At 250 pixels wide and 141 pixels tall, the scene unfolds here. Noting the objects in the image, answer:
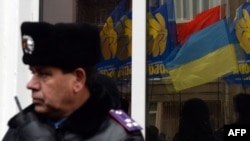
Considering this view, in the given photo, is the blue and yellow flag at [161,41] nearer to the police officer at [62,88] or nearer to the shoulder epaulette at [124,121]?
the shoulder epaulette at [124,121]

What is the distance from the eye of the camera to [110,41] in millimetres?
3322

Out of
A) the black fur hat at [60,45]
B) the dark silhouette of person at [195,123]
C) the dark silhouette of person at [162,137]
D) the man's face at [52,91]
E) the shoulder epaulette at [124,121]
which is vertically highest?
the black fur hat at [60,45]

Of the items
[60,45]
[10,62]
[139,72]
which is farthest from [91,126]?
[10,62]

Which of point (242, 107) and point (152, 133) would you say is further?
point (152, 133)

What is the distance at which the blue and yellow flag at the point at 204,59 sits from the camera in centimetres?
305

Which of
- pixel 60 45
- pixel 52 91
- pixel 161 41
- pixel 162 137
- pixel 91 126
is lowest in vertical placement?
pixel 162 137

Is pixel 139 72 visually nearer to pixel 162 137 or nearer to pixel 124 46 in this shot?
pixel 124 46

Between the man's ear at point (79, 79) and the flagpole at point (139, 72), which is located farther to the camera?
the flagpole at point (139, 72)

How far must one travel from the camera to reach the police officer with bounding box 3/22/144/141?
1788 millimetres

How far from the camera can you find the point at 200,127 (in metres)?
3.10

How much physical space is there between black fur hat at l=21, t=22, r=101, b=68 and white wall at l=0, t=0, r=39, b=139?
146 cm

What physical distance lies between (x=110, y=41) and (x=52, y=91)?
5.13ft

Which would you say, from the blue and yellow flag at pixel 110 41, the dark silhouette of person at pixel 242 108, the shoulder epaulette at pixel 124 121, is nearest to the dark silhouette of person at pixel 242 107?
the dark silhouette of person at pixel 242 108

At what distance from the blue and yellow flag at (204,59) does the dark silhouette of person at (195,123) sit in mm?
110
